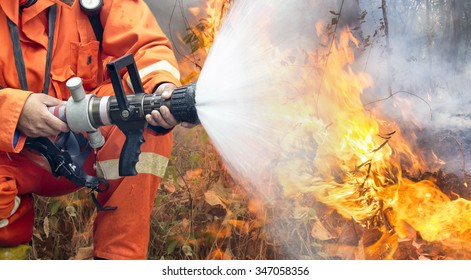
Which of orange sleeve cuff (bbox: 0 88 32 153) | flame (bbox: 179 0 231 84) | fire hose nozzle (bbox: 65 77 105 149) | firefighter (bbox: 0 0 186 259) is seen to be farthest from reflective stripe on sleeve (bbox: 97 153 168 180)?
flame (bbox: 179 0 231 84)

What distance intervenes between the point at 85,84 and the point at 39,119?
1.55 feet

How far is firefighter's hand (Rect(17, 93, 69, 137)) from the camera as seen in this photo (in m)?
2.43

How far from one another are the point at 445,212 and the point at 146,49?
Answer: 198 centimetres

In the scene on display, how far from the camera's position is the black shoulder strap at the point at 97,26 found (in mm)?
2852

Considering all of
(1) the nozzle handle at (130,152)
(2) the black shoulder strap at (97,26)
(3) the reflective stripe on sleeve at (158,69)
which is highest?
(2) the black shoulder strap at (97,26)

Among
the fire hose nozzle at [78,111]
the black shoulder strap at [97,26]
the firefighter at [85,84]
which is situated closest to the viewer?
the fire hose nozzle at [78,111]

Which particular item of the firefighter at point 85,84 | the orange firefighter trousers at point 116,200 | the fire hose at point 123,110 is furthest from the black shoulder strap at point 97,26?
the fire hose at point 123,110

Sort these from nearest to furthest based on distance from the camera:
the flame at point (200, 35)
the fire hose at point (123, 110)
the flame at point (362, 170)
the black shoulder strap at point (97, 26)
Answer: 1. the fire hose at point (123, 110)
2. the black shoulder strap at point (97, 26)
3. the flame at point (362, 170)
4. the flame at point (200, 35)

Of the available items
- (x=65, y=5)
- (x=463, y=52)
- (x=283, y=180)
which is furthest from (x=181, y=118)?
(x=463, y=52)

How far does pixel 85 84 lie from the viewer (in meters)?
2.87

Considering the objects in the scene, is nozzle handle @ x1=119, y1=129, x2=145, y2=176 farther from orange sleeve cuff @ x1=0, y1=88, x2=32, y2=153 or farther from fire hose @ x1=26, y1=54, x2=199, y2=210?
orange sleeve cuff @ x1=0, y1=88, x2=32, y2=153

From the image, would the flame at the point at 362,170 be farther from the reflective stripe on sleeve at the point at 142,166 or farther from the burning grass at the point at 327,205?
the reflective stripe on sleeve at the point at 142,166

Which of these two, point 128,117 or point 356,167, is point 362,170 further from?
point 128,117

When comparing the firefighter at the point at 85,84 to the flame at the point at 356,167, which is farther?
the flame at the point at 356,167
